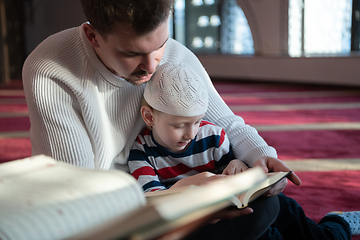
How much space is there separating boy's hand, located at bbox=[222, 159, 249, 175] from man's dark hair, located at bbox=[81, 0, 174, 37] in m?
0.47

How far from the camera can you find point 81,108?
1.12 metres

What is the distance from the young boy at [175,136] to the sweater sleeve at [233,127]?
0.14ft

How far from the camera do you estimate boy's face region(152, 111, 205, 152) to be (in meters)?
1.12

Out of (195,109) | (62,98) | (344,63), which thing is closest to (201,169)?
(195,109)

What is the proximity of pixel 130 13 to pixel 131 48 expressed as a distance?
3.6 inches

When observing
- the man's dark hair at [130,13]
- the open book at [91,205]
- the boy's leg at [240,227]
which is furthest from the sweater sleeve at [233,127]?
the open book at [91,205]

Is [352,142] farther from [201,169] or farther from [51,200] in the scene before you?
[51,200]

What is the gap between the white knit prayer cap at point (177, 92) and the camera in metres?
1.09

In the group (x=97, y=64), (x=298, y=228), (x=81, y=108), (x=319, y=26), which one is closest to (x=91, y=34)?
(x=97, y=64)

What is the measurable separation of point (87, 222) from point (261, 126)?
8.50 feet

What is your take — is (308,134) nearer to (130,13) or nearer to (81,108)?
(81,108)

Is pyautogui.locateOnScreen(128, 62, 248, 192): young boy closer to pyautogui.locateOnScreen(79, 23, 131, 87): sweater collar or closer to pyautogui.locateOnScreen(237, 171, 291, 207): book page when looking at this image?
pyautogui.locateOnScreen(79, 23, 131, 87): sweater collar

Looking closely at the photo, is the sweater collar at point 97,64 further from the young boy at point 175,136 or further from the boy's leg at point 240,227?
the boy's leg at point 240,227

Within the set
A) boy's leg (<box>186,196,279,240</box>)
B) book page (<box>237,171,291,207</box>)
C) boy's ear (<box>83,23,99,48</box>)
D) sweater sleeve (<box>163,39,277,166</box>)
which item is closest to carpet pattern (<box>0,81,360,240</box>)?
sweater sleeve (<box>163,39,277,166</box>)
